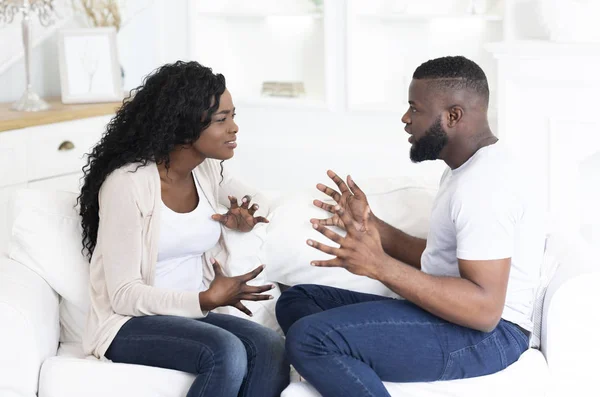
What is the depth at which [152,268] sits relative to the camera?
218 centimetres

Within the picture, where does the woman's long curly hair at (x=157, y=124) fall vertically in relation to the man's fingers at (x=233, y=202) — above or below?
above

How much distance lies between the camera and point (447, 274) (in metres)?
2.11

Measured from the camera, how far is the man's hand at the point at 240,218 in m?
2.37

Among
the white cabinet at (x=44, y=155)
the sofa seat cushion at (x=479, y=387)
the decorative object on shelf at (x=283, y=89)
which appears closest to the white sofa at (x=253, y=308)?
the sofa seat cushion at (x=479, y=387)

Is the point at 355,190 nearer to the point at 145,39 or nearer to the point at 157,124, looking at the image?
the point at 157,124

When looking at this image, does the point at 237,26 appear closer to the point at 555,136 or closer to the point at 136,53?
the point at 136,53

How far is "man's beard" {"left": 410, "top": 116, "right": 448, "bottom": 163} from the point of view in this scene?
2.12 metres

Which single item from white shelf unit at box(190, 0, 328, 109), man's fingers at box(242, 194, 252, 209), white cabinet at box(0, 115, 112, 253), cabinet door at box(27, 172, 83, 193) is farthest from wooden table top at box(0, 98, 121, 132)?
man's fingers at box(242, 194, 252, 209)

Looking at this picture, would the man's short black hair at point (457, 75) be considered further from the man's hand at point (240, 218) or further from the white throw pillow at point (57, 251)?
the white throw pillow at point (57, 251)

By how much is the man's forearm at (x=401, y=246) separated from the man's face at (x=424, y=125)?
0.84ft

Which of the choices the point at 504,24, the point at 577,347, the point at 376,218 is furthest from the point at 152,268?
the point at 504,24

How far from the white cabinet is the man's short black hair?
2.12 meters

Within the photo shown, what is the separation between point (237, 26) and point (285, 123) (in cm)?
68

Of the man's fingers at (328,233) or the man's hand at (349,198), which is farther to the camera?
the man's hand at (349,198)
